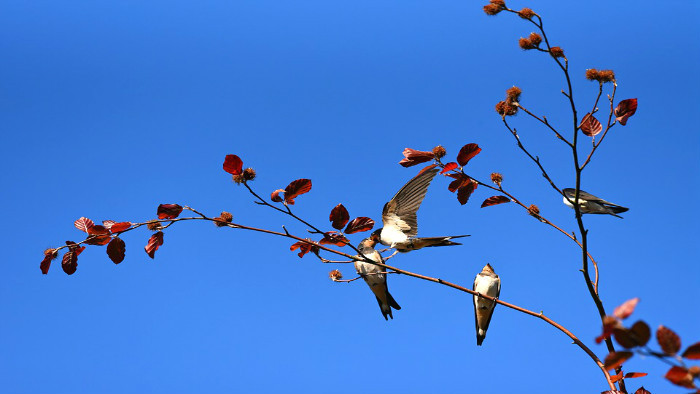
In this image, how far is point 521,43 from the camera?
8.71 ft

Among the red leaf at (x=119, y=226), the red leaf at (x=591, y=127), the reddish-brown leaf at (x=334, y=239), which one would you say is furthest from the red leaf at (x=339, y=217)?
the red leaf at (x=591, y=127)

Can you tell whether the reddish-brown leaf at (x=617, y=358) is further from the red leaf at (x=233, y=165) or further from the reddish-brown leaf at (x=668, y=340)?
the red leaf at (x=233, y=165)

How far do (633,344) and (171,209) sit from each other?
219cm

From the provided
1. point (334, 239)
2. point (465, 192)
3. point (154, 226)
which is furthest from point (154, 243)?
point (465, 192)

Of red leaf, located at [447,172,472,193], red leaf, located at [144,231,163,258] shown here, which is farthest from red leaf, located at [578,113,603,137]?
red leaf, located at [144,231,163,258]

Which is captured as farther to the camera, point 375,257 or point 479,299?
point 479,299

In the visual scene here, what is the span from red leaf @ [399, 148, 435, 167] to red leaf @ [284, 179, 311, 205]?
0.50 metres

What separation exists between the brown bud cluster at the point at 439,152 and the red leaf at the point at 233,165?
97 centimetres

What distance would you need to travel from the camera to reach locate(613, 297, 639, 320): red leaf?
4.28 ft

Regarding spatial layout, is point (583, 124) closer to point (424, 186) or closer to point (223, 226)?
point (424, 186)

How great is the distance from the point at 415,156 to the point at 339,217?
0.50 metres

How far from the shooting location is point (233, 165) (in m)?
2.70

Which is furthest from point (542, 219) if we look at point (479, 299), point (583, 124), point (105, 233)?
point (105, 233)

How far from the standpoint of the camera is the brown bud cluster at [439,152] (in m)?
2.85
